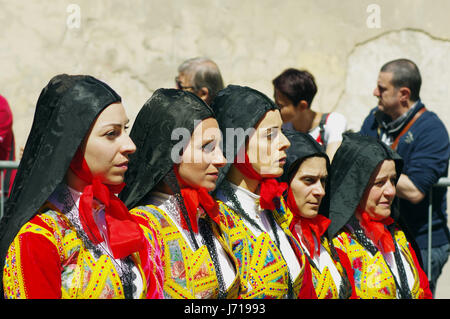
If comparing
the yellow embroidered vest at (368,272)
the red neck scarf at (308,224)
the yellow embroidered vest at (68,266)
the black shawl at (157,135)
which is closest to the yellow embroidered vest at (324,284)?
the red neck scarf at (308,224)

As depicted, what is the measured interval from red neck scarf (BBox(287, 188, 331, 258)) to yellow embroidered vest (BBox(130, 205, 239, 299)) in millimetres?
920

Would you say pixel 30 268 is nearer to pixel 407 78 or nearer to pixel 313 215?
pixel 313 215

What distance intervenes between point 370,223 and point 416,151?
122cm

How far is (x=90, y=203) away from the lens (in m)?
3.55

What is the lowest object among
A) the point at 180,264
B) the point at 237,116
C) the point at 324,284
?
the point at 324,284

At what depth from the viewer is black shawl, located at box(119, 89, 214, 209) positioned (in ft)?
13.2

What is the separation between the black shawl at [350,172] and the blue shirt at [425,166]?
761 millimetres

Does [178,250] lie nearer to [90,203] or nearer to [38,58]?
[90,203]

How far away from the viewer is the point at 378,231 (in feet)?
16.7

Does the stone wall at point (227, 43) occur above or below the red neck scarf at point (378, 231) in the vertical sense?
above

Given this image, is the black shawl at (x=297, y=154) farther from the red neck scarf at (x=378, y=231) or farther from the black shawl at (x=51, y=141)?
the black shawl at (x=51, y=141)

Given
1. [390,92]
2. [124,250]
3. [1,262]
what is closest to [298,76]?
[390,92]

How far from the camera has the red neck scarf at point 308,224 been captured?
15.8ft

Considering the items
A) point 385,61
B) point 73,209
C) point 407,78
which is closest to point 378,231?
point 407,78
